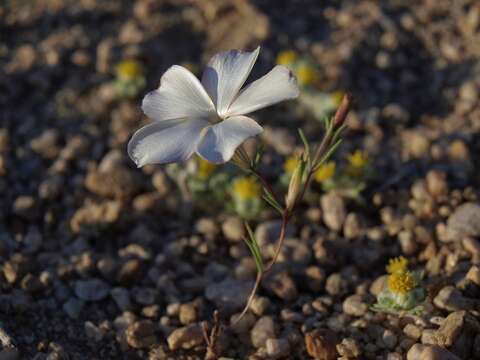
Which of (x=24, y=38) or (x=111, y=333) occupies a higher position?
(x=24, y=38)

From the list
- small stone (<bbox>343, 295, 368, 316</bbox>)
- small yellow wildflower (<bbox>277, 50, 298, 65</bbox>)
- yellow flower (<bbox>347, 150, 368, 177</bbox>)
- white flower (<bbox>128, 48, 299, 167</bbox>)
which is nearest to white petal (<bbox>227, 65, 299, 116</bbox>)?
white flower (<bbox>128, 48, 299, 167</bbox>)

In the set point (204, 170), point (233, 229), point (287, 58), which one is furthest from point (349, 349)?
point (287, 58)

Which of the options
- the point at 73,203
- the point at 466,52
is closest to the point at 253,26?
the point at 466,52

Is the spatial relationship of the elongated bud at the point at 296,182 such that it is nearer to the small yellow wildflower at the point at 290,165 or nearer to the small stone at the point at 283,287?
the small stone at the point at 283,287

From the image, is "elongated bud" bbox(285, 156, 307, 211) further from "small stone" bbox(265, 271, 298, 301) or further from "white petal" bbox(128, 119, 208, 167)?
"small stone" bbox(265, 271, 298, 301)

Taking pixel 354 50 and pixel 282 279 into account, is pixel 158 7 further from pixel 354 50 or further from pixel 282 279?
pixel 282 279

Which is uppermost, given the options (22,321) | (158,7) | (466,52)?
(158,7)

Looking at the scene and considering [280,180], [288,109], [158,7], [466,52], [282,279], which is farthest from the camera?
[158,7]
